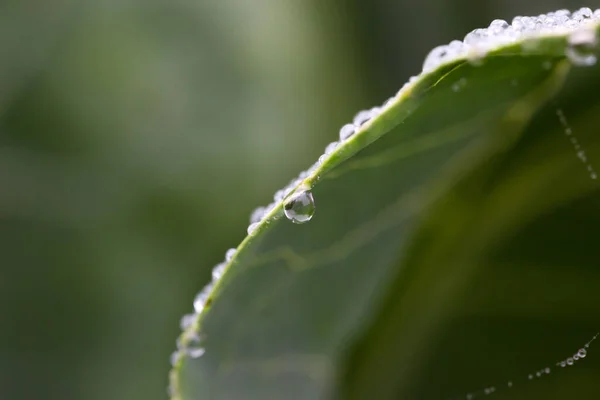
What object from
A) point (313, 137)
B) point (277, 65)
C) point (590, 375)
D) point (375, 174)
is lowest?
point (590, 375)

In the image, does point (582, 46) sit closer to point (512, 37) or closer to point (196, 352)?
point (512, 37)

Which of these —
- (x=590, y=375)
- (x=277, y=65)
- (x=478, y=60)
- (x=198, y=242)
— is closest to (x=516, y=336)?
(x=590, y=375)

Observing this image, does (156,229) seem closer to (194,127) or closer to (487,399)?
(194,127)

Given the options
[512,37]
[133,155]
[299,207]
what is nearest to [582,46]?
[512,37]

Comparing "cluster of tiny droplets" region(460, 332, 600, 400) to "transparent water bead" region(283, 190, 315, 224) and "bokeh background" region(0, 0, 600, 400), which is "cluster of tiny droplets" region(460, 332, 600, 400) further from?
"bokeh background" region(0, 0, 600, 400)

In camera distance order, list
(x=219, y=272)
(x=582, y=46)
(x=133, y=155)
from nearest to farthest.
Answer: (x=582, y=46) → (x=219, y=272) → (x=133, y=155)
